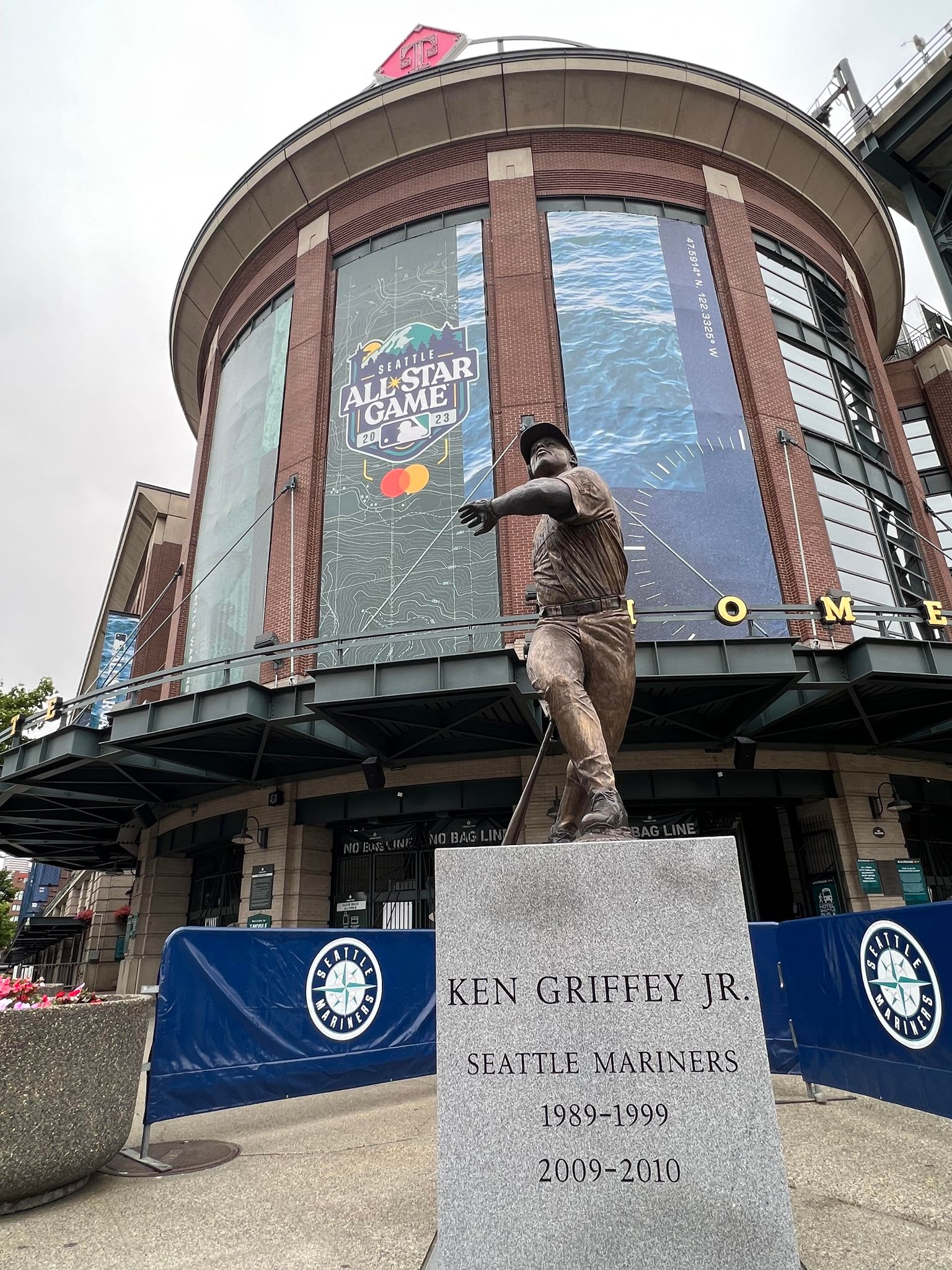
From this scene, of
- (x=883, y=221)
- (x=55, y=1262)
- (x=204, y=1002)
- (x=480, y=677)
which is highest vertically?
(x=883, y=221)

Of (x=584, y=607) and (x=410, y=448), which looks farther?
(x=410, y=448)

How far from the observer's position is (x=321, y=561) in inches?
812

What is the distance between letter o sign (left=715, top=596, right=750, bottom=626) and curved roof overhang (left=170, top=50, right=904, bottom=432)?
54.5 ft

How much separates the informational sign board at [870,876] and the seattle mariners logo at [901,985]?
10739 mm

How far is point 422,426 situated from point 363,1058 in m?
16.1

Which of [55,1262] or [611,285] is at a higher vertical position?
[611,285]

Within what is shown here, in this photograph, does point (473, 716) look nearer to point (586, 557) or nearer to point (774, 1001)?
point (774, 1001)

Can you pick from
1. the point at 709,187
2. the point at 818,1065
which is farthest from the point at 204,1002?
the point at 709,187

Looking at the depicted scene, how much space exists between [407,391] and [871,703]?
45.3ft

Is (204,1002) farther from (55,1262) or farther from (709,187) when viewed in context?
(709,187)

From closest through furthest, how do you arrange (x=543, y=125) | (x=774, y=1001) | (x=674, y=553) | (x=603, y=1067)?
(x=603, y=1067), (x=774, y=1001), (x=674, y=553), (x=543, y=125)

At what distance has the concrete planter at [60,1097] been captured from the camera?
4707 millimetres

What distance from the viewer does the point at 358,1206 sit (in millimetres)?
4711

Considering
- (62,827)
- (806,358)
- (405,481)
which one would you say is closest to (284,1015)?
(405,481)
